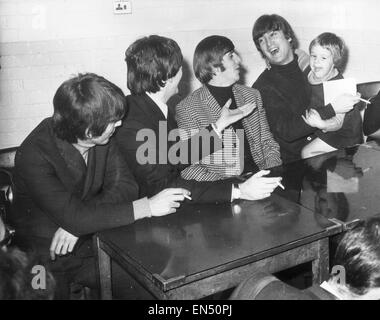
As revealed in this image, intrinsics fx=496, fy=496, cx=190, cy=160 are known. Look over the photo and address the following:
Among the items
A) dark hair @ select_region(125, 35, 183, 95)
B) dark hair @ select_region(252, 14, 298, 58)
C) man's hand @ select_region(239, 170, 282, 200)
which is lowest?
man's hand @ select_region(239, 170, 282, 200)

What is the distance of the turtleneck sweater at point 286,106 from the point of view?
2.97m

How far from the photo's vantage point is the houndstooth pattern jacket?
8.73 feet

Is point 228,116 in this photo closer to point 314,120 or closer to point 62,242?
point 314,120

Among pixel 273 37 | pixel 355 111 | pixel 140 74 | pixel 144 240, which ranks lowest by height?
pixel 144 240

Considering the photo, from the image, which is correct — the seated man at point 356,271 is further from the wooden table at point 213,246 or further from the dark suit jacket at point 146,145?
the dark suit jacket at point 146,145

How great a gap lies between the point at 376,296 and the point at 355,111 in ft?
6.45

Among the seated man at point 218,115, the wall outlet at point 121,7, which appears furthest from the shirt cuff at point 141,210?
the wall outlet at point 121,7

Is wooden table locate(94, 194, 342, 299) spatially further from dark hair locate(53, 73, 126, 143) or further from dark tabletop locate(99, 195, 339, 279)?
dark hair locate(53, 73, 126, 143)

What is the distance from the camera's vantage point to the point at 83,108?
201 centimetres

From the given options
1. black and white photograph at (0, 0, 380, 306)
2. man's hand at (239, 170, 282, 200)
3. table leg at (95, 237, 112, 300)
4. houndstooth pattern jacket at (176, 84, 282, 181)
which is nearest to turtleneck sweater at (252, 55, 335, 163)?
black and white photograph at (0, 0, 380, 306)

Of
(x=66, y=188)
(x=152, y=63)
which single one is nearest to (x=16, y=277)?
(x=66, y=188)

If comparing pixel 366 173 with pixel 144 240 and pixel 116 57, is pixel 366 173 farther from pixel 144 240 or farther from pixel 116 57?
pixel 116 57

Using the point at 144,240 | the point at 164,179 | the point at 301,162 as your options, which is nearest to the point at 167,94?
the point at 164,179
